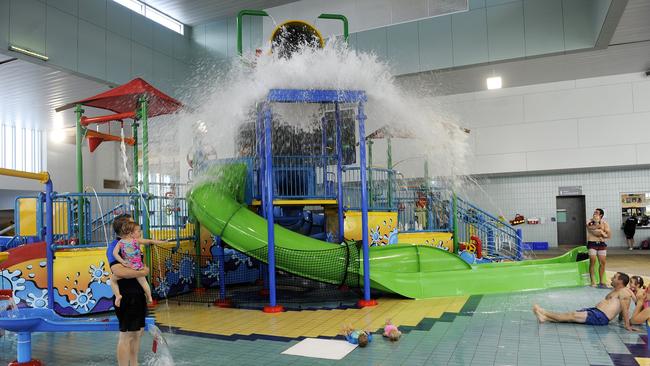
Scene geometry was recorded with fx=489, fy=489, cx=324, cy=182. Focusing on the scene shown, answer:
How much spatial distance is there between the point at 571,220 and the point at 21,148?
75.4ft

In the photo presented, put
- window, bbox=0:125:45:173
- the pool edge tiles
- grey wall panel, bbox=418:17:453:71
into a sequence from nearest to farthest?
the pool edge tiles → grey wall panel, bbox=418:17:453:71 → window, bbox=0:125:45:173

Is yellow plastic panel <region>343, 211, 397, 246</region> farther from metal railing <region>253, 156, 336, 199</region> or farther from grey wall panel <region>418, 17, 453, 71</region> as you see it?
grey wall panel <region>418, 17, 453, 71</region>

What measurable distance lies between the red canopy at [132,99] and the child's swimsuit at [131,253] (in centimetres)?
485

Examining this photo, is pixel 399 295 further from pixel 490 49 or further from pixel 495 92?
pixel 495 92

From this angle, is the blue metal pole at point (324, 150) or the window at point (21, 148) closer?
the blue metal pole at point (324, 150)

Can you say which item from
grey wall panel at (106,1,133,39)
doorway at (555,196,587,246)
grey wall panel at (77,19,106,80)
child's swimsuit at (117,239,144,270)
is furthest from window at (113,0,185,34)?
doorway at (555,196,587,246)

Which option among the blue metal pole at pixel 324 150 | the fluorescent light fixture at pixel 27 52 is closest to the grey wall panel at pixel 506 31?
the blue metal pole at pixel 324 150

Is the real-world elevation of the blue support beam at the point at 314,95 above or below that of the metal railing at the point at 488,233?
above

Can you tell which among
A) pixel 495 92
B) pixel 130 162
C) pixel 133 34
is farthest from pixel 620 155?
pixel 130 162

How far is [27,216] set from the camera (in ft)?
32.5

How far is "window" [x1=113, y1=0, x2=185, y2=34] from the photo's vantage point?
1790 cm

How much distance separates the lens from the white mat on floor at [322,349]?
17.5ft

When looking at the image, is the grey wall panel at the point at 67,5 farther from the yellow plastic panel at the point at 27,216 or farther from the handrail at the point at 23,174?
the handrail at the point at 23,174

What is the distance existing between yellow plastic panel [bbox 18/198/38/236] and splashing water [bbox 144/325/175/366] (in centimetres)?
592
